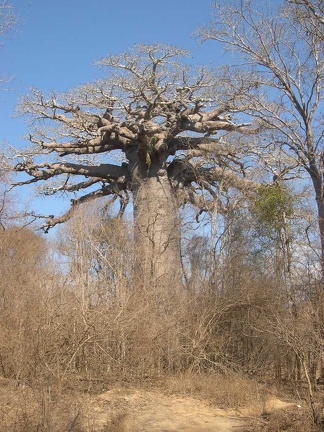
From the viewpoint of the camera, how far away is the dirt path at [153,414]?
6.63 m

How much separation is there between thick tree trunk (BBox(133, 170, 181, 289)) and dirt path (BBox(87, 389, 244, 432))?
125 inches

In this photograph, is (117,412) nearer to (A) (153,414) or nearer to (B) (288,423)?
(A) (153,414)

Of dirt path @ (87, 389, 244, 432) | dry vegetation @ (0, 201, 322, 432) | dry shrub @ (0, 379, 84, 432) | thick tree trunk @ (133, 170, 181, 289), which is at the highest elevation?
thick tree trunk @ (133, 170, 181, 289)

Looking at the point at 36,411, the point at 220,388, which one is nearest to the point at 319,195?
the point at 220,388

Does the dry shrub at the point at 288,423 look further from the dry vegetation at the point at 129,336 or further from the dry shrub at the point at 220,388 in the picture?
the dry shrub at the point at 220,388

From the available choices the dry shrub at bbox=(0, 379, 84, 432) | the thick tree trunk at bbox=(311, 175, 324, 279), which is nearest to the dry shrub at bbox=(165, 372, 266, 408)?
the dry shrub at bbox=(0, 379, 84, 432)

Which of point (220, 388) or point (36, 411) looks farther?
point (220, 388)

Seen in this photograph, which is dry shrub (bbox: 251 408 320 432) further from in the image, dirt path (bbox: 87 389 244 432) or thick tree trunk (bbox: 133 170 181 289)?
thick tree trunk (bbox: 133 170 181 289)

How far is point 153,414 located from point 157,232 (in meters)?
5.76

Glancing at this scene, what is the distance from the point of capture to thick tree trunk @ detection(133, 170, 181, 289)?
38.2ft

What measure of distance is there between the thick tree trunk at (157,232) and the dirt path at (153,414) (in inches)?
125

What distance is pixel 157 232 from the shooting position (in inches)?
503

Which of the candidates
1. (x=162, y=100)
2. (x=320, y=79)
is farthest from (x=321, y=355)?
(x=162, y=100)

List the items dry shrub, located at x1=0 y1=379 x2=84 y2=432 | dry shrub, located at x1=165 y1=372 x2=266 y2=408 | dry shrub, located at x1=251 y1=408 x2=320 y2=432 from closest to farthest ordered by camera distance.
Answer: dry shrub, located at x1=0 y1=379 x2=84 y2=432
dry shrub, located at x1=251 y1=408 x2=320 y2=432
dry shrub, located at x1=165 y1=372 x2=266 y2=408
